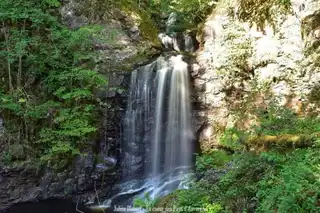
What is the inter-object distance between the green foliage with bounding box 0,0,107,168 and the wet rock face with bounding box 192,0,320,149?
121 inches

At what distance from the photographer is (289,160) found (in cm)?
422

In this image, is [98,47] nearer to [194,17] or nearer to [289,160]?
[194,17]

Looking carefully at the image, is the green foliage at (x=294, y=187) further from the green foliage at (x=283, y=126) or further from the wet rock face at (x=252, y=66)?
the wet rock face at (x=252, y=66)

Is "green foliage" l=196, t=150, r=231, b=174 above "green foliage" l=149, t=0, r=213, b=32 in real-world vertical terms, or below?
below

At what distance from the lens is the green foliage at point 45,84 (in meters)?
8.39

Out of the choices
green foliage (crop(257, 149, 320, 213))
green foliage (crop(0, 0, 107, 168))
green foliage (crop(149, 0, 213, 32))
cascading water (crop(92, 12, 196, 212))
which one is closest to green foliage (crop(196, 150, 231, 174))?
cascading water (crop(92, 12, 196, 212))

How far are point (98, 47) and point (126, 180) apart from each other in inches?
167

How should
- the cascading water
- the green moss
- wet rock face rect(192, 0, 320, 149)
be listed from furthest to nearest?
the green moss, the cascading water, wet rock face rect(192, 0, 320, 149)

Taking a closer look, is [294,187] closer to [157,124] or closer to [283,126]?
[283,126]

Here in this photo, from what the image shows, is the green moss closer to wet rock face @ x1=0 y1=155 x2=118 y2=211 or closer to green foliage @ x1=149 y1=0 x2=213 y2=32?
green foliage @ x1=149 y1=0 x2=213 y2=32

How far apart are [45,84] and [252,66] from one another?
576 cm

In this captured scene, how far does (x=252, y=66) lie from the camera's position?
28.0ft

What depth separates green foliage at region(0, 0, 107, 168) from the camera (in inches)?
330

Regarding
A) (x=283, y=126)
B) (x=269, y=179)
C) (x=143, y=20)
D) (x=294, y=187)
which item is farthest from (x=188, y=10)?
(x=294, y=187)
